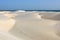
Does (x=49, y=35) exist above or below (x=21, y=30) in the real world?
below

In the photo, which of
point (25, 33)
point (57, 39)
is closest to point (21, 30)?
point (25, 33)

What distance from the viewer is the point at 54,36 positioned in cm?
198

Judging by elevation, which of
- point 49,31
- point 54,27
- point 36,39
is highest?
point 54,27

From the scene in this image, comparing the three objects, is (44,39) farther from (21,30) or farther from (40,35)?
(21,30)

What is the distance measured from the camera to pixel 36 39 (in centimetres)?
188

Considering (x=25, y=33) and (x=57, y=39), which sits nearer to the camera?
(x=57, y=39)

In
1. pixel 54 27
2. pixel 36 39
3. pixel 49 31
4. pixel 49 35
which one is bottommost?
pixel 36 39

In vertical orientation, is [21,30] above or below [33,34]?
above

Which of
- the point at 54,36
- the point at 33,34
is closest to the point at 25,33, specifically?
the point at 33,34

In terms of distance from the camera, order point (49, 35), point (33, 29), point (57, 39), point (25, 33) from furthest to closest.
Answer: point (33, 29) → point (25, 33) → point (49, 35) → point (57, 39)

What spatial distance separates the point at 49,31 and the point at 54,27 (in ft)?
0.70

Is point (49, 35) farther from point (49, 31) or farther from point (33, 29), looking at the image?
point (33, 29)

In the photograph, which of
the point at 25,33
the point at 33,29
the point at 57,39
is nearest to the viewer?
the point at 57,39

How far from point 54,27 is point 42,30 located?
0.82 feet
